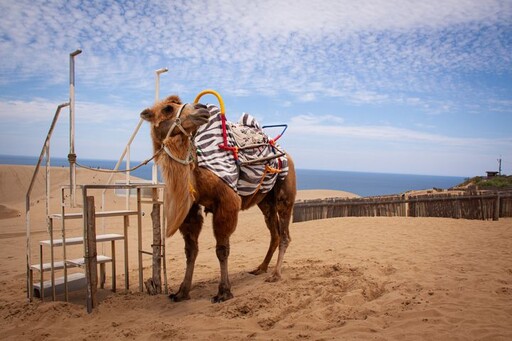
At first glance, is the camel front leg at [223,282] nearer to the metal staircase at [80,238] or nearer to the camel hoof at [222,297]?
the camel hoof at [222,297]

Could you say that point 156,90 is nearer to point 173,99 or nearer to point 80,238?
point 173,99

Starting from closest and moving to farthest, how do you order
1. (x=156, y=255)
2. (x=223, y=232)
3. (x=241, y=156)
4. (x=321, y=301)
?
(x=321, y=301), (x=223, y=232), (x=241, y=156), (x=156, y=255)

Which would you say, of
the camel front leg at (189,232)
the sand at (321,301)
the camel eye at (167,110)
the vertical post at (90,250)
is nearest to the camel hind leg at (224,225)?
the sand at (321,301)

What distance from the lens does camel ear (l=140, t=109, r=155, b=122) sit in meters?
4.49

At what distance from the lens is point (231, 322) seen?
4.07 m

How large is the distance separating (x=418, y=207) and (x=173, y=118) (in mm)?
10382

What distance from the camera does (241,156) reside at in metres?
5.16

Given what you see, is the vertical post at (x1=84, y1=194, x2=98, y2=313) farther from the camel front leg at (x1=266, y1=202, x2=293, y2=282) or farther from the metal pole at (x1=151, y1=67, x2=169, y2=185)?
the camel front leg at (x1=266, y1=202, x2=293, y2=282)

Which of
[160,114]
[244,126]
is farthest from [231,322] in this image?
[244,126]

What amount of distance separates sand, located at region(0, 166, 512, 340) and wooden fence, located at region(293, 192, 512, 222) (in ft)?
12.7

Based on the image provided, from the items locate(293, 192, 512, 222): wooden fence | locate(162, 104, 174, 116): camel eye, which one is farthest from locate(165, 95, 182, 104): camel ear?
locate(293, 192, 512, 222): wooden fence

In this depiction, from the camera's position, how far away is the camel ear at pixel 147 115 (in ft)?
14.7

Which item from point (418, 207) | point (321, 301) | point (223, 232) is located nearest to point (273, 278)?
point (321, 301)

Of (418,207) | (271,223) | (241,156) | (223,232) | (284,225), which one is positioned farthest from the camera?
(418,207)
